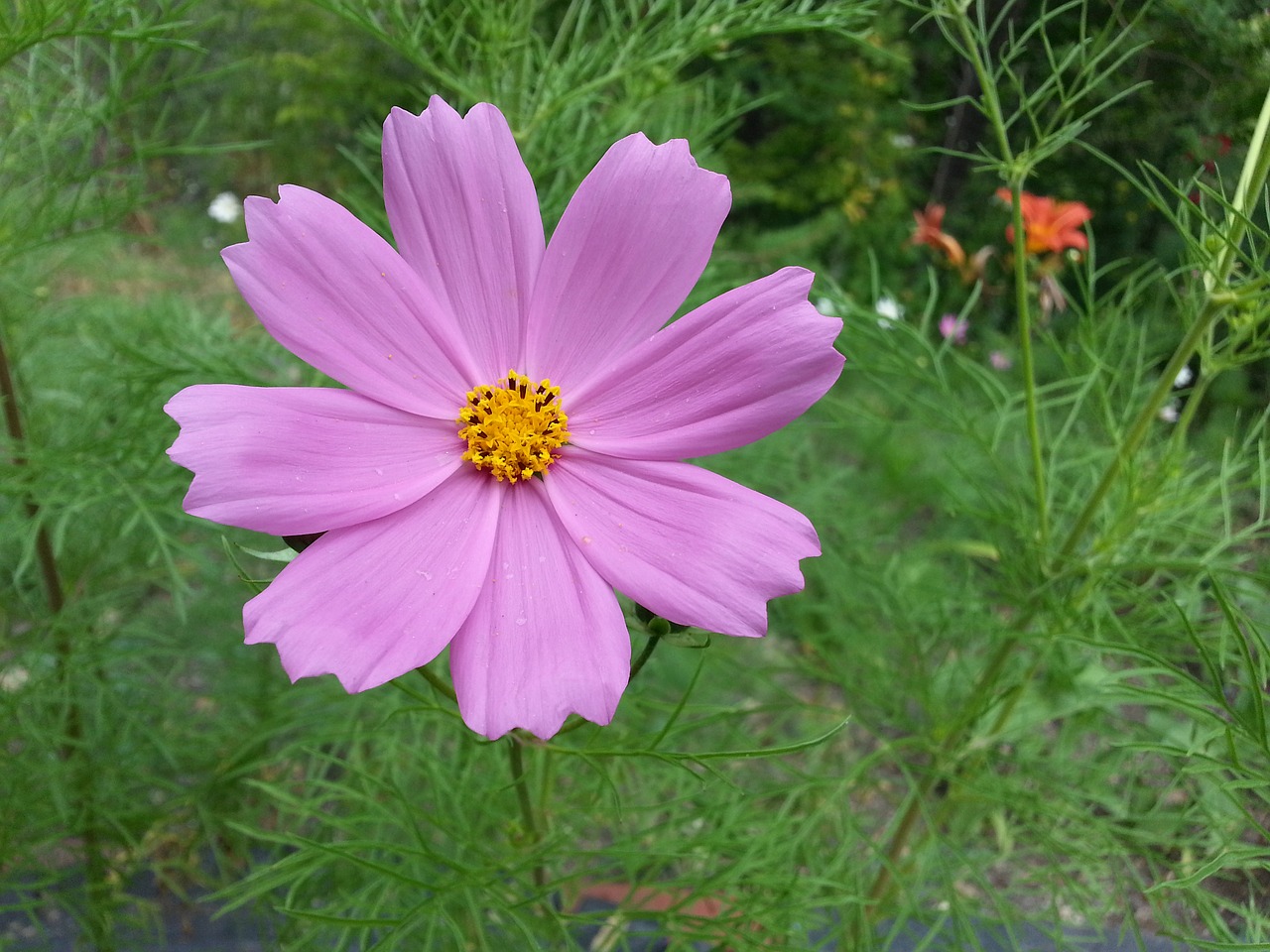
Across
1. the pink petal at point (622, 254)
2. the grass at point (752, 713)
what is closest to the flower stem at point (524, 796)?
the grass at point (752, 713)

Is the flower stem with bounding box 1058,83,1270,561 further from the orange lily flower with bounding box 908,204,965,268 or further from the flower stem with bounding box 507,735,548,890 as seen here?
the orange lily flower with bounding box 908,204,965,268

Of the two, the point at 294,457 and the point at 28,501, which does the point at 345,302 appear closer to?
the point at 294,457

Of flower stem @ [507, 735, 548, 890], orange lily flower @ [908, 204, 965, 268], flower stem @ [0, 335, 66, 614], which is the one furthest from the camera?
orange lily flower @ [908, 204, 965, 268]

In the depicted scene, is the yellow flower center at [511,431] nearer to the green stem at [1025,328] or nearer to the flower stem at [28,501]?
the green stem at [1025,328]

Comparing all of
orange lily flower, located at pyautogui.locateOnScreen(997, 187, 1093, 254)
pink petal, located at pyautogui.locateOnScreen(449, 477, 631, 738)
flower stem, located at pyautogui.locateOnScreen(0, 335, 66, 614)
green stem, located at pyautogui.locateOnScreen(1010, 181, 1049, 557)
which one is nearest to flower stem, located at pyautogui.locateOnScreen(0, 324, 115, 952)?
flower stem, located at pyautogui.locateOnScreen(0, 335, 66, 614)

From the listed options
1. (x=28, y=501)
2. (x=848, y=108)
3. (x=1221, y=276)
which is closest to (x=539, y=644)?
(x=1221, y=276)

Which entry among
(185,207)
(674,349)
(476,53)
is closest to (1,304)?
(476,53)
